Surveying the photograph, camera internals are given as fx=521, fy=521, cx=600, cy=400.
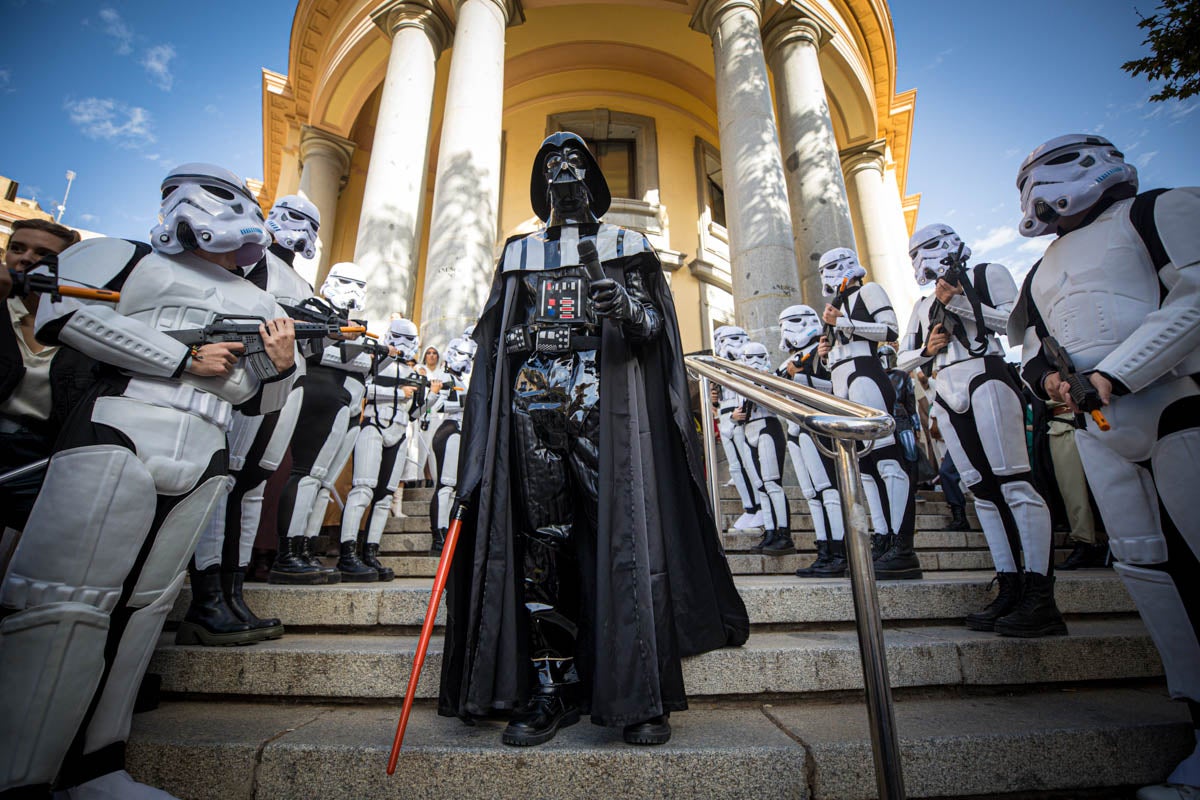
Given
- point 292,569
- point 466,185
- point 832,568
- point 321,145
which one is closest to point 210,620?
point 292,569

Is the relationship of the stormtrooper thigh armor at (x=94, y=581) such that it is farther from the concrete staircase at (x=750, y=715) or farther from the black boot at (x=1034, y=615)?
the black boot at (x=1034, y=615)

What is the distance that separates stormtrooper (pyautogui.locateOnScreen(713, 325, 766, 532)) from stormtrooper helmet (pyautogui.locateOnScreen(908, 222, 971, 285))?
93.9 inches

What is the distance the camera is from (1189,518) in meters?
1.78

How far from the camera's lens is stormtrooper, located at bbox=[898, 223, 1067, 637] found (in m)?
2.70

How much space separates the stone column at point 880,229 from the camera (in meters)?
12.0

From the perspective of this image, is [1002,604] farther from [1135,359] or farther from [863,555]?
[863,555]

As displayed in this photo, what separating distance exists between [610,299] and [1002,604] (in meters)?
2.69

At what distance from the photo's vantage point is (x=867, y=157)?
12.8m

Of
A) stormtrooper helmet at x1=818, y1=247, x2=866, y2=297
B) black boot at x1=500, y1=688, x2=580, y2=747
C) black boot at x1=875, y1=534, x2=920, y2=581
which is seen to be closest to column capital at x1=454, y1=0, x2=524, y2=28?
stormtrooper helmet at x1=818, y1=247, x2=866, y2=297

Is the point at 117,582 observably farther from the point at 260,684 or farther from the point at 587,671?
the point at 587,671

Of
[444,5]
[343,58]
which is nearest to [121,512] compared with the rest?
[444,5]

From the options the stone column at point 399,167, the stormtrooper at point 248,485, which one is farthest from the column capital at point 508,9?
Answer: the stormtrooper at point 248,485

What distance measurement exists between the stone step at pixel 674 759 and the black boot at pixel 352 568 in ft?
5.44

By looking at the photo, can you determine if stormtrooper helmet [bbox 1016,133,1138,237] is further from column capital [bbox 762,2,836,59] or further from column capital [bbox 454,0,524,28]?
column capital [bbox 762,2,836,59]
